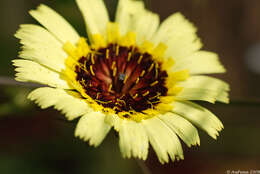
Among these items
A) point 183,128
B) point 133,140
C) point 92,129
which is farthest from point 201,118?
point 92,129

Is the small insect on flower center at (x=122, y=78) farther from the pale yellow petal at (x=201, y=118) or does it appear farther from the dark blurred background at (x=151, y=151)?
the dark blurred background at (x=151, y=151)

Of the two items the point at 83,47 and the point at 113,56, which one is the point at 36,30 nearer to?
the point at 83,47

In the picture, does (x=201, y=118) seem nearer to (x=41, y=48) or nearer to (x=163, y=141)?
(x=163, y=141)

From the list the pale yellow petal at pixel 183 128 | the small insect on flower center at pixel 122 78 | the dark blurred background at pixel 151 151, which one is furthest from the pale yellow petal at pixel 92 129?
the dark blurred background at pixel 151 151

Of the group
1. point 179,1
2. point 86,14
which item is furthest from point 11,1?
point 179,1

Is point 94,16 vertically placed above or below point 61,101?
above

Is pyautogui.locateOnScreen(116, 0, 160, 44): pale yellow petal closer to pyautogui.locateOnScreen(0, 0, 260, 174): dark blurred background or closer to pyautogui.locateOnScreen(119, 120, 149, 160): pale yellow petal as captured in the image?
pyautogui.locateOnScreen(0, 0, 260, 174): dark blurred background

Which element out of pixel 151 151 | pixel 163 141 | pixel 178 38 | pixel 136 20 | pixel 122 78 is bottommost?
pixel 151 151
